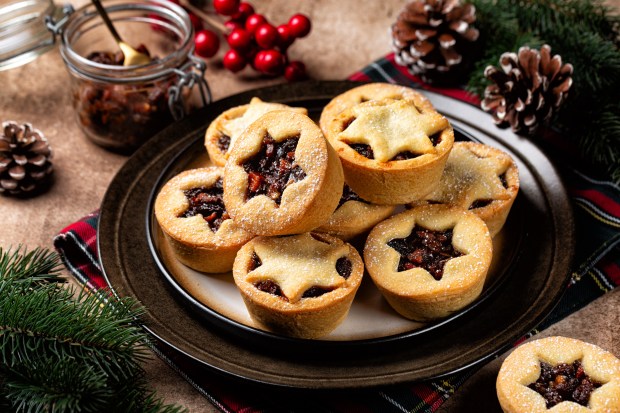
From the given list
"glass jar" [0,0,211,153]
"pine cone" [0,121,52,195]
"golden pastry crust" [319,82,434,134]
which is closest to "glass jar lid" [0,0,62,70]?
"glass jar" [0,0,211,153]

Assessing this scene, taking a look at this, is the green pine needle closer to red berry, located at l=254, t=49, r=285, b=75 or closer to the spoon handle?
red berry, located at l=254, t=49, r=285, b=75

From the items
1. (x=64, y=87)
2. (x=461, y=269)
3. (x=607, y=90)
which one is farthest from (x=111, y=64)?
(x=607, y=90)

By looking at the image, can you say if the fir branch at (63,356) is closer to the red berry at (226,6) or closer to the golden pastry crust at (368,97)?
the golden pastry crust at (368,97)

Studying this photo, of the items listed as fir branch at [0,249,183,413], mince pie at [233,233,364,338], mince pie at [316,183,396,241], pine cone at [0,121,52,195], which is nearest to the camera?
fir branch at [0,249,183,413]

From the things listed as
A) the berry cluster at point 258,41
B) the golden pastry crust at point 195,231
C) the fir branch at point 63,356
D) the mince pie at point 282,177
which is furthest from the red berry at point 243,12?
the fir branch at point 63,356

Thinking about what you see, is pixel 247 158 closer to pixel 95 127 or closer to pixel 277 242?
pixel 277 242

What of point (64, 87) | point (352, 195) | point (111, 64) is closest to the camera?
point (352, 195)

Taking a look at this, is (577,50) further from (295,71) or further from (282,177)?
(282,177)
